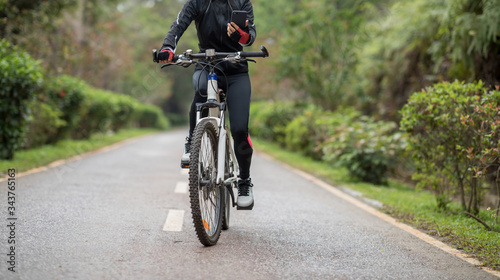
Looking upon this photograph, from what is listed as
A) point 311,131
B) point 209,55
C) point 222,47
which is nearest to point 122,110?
point 311,131

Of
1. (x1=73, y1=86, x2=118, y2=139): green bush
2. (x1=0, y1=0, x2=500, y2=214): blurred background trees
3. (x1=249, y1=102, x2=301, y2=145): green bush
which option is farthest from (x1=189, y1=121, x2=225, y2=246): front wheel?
(x1=249, y1=102, x2=301, y2=145): green bush

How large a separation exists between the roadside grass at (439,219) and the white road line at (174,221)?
2.47 metres

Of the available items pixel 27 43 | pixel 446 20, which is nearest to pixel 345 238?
pixel 446 20

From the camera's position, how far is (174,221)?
505 centimetres

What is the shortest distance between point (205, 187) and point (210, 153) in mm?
306

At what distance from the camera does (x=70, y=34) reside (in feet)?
63.8

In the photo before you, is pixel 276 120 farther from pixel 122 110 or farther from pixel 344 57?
pixel 122 110

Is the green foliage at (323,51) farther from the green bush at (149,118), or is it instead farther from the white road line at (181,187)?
the green bush at (149,118)

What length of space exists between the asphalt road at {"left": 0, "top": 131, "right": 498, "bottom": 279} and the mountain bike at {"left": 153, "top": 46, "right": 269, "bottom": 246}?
0.76ft

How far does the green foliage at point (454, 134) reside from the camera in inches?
207

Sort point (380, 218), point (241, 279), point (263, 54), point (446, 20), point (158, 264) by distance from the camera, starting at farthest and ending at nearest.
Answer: point (446, 20) → point (380, 218) → point (263, 54) → point (158, 264) → point (241, 279)

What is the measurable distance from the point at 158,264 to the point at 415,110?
3799mm

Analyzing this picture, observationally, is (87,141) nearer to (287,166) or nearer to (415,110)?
(287,166)

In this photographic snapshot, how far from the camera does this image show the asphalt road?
3426 mm
